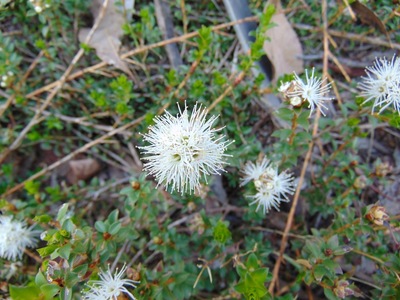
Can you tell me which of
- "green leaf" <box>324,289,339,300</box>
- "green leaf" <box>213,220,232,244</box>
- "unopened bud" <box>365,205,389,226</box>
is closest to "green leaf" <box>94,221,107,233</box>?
"green leaf" <box>213,220,232,244</box>

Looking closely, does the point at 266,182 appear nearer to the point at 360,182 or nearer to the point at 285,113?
the point at 285,113

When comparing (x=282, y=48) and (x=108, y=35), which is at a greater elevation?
(x=108, y=35)

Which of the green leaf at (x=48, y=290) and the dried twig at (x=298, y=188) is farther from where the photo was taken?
the dried twig at (x=298, y=188)

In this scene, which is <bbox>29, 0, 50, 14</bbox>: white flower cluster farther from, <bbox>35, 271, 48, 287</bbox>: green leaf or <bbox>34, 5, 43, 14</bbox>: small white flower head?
<bbox>35, 271, 48, 287</bbox>: green leaf

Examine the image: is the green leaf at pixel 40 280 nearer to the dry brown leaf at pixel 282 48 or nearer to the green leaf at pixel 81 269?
the green leaf at pixel 81 269

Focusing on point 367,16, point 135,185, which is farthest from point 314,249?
point 367,16

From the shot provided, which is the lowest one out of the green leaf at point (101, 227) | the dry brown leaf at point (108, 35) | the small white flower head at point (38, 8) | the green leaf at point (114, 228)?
the green leaf at point (114, 228)

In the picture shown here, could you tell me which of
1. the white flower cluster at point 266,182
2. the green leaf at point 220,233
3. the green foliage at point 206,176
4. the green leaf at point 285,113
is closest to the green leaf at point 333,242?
the green foliage at point 206,176

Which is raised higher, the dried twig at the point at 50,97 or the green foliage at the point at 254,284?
the dried twig at the point at 50,97
